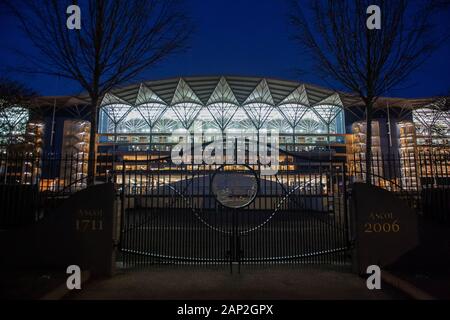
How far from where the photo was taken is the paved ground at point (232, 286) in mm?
6172

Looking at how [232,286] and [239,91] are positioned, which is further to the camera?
[239,91]

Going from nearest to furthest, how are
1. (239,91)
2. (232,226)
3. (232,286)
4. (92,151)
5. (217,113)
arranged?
(232,286) → (232,226) → (92,151) → (239,91) → (217,113)

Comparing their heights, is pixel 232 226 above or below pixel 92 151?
below

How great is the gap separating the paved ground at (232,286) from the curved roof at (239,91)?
67.5 meters

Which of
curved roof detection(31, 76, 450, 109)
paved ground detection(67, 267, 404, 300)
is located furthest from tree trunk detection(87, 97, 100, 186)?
curved roof detection(31, 76, 450, 109)

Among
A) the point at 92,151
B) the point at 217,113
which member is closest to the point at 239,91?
the point at 217,113

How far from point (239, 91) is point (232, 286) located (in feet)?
Result: 237

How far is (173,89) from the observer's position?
74.2 m

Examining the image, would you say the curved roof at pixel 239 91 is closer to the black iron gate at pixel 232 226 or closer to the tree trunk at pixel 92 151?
the tree trunk at pixel 92 151

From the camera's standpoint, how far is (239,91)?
76.0 m

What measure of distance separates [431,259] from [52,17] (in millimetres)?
13549

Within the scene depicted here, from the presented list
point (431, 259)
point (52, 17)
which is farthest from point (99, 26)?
point (431, 259)

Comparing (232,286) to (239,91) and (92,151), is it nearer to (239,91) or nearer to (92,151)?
(92,151)
